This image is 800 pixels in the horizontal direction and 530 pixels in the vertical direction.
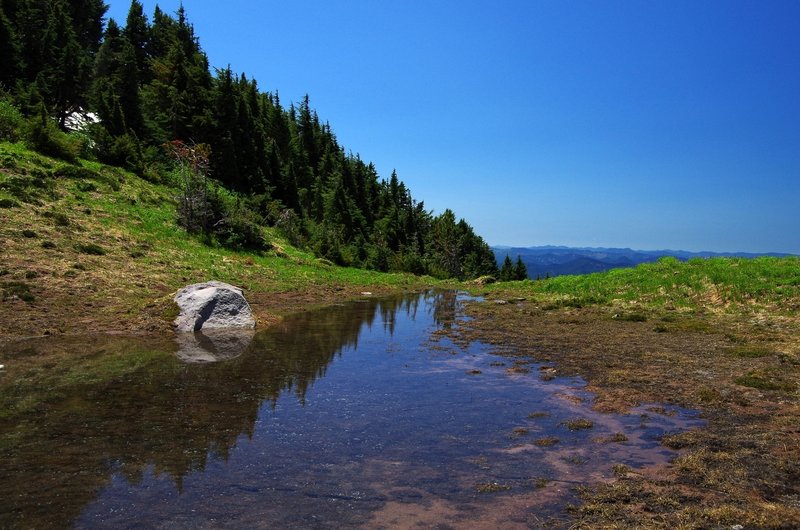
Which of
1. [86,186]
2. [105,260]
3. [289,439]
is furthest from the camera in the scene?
[86,186]

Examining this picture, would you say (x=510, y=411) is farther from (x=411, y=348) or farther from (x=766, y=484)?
(x=411, y=348)

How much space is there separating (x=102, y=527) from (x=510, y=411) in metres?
7.74

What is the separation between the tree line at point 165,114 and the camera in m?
42.0

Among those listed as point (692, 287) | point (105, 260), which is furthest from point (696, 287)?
point (105, 260)

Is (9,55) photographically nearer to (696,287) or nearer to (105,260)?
(105,260)

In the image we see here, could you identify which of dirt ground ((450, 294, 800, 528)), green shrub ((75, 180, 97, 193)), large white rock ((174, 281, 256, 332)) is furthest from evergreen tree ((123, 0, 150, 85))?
dirt ground ((450, 294, 800, 528))

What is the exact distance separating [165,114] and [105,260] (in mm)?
39107

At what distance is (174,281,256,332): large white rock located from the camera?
60.0 feet

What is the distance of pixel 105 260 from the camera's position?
24141 mm

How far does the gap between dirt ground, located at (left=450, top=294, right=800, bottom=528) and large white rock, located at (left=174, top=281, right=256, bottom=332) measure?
939cm

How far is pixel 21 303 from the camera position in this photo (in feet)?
57.5

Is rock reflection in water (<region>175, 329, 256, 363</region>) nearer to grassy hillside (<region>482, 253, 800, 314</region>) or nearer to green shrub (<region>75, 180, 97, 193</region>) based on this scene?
grassy hillside (<region>482, 253, 800, 314</region>)

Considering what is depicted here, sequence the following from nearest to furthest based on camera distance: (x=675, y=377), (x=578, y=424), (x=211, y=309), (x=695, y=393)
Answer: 1. (x=578, y=424)
2. (x=695, y=393)
3. (x=675, y=377)
4. (x=211, y=309)

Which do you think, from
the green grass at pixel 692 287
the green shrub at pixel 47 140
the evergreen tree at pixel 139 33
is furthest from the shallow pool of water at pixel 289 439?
the evergreen tree at pixel 139 33
